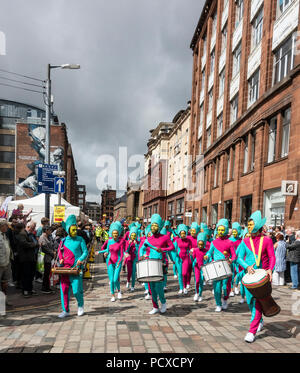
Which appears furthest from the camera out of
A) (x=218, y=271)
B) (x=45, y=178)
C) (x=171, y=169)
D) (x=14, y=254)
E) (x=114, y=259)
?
(x=171, y=169)

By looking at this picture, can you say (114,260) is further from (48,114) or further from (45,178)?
(48,114)

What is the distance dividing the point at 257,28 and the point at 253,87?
3.78 metres

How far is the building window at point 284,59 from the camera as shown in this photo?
1471 centimetres

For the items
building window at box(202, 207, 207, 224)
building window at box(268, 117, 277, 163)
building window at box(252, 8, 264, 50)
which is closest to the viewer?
building window at box(268, 117, 277, 163)

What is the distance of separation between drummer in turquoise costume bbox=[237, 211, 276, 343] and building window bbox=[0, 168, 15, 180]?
6175cm

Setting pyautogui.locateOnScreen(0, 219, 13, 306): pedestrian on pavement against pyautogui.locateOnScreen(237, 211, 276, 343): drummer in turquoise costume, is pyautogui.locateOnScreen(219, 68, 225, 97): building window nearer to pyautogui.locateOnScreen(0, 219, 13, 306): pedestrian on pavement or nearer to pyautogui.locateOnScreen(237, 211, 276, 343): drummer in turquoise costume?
pyautogui.locateOnScreen(237, 211, 276, 343): drummer in turquoise costume

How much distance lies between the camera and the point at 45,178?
37.4ft

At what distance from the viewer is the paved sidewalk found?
14.8ft

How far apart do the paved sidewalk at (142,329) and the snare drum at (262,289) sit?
54 centimetres

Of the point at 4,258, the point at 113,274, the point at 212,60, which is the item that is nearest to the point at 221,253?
the point at 113,274

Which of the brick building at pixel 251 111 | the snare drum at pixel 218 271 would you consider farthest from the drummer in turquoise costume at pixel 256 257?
the brick building at pixel 251 111

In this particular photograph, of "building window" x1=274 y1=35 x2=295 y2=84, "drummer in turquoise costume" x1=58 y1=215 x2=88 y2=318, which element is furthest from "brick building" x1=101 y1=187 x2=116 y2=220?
"drummer in turquoise costume" x1=58 y1=215 x2=88 y2=318

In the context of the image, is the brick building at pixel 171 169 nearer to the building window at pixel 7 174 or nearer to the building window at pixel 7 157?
the building window at pixel 7 174

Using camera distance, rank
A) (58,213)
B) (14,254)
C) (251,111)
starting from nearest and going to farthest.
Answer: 1. (14,254)
2. (58,213)
3. (251,111)
